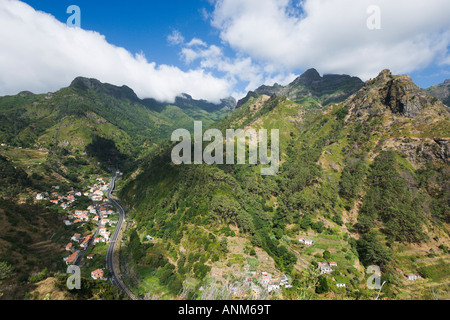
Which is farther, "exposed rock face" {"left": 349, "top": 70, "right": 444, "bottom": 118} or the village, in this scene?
"exposed rock face" {"left": 349, "top": 70, "right": 444, "bottom": 118}

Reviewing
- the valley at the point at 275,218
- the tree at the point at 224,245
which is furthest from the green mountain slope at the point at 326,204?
the valley at the point at 275,218

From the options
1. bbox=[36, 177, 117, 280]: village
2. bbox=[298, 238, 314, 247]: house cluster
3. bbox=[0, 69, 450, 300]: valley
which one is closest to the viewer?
bbox=[0, 69, 450, 300]: valley

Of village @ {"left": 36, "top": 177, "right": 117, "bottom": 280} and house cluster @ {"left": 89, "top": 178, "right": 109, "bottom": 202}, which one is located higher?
house cluster @ {"left": 89, "top": 178, "right": 109, "bottom": 202}

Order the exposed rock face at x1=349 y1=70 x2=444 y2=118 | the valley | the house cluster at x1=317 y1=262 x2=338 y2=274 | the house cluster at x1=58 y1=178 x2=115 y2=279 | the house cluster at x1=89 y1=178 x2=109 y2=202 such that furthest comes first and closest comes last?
the house cluster at x1=89 y1=178 x2=109 y2=202 < the exposed rock face at x1=349 y1=70 x2=444 y2=118 < the house cluster at x1=58 y1=178 x2=115 y2=279 < the house cluster at x1=317 y1=262 x2=338 y2=274 < the valley

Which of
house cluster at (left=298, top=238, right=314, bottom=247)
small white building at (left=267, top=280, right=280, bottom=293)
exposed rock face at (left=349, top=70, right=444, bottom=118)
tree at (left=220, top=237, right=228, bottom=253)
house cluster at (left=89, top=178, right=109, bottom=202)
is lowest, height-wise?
small white building at (left=267, top=280, right=280, bottom=293)

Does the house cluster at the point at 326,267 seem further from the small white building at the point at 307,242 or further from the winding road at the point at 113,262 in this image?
the winding road at the point at 113,262

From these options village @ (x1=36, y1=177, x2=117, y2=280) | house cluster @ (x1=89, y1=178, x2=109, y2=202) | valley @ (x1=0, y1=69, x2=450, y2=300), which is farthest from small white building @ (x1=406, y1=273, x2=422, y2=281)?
house cluster @ (x1=89, y1=178, x2=109, y2=202)

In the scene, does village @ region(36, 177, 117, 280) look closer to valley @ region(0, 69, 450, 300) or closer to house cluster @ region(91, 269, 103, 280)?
house cluster @ region(91, 269, 103, 280)
